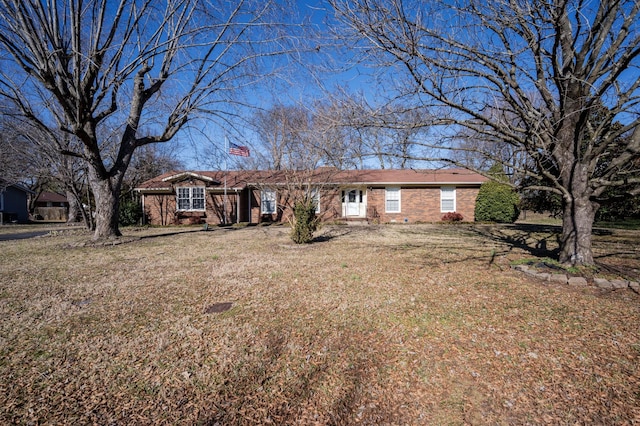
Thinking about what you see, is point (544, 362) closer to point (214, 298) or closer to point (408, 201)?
point (214, 298)

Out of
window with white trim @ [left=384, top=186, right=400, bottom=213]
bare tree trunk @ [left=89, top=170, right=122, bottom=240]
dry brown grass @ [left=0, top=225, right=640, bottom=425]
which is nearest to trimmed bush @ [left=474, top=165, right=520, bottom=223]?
window with white trim @ [left=384, top=186, right=400, bottom=213]

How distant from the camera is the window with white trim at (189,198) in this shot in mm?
19625

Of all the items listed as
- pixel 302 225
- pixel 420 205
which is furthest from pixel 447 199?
pixel 302 225

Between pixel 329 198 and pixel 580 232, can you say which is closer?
pixel 580 232

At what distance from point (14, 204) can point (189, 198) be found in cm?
2177

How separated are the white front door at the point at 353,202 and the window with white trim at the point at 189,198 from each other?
9.83m

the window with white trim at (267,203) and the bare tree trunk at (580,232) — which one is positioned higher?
the window with white trim at (267,203)

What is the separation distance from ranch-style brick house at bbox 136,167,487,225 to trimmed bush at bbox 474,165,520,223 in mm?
800

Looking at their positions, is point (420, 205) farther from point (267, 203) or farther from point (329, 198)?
point (267, 203)

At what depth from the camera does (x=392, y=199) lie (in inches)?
764

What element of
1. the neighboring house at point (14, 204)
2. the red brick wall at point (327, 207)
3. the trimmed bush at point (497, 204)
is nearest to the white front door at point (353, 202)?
the red brick wall at point (327, 207)

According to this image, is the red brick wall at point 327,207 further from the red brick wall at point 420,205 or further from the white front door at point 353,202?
the white front door at point 353,202

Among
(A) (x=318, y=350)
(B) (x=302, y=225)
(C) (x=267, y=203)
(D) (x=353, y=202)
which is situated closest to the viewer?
(A) (x=318, y=350)

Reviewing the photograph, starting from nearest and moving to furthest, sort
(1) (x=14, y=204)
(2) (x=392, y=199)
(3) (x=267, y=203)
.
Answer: (2) (x=392, y=199), (3) (x=267, y=203), (1) (x=14, y=204)
